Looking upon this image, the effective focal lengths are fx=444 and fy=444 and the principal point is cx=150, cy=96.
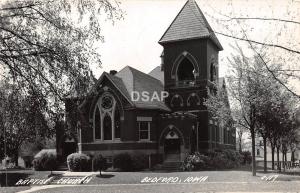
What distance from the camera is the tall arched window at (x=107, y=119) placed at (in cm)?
3525

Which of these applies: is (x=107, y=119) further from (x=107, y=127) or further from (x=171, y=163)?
(x=171, y=163)

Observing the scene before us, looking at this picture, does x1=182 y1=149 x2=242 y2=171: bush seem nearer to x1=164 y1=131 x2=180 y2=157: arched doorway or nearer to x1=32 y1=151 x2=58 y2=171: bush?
x1=164 y1=131 x2=180 y2=157: arched doorway

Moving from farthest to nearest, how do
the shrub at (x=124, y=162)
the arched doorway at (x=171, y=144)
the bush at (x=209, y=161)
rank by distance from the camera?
the arched doorway at (x=171, y=144) < the shrub at (x=124, y=162) < the bush at (x=209, y=161)

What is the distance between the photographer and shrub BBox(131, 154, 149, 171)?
33000 mm

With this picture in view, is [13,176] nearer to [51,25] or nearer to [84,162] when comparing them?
[84,162]

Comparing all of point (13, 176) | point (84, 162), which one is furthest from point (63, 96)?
point (13, 176)

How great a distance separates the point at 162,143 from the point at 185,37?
940 centimetres

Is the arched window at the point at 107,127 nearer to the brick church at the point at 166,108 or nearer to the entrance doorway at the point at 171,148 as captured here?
the brick church at the point at 166,108

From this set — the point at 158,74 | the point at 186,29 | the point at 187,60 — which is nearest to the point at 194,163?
the point at 187,60

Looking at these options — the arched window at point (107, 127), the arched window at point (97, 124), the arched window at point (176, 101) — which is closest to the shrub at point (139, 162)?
the arched window at point (107, 127)

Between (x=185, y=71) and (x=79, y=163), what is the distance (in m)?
13.4

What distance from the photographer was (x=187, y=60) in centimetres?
3941

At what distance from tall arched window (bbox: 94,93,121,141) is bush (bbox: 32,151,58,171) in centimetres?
378

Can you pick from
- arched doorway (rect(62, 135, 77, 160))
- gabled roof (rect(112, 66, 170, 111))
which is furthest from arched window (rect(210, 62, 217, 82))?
arched doorway (rect(62, 135, 77, 160))
